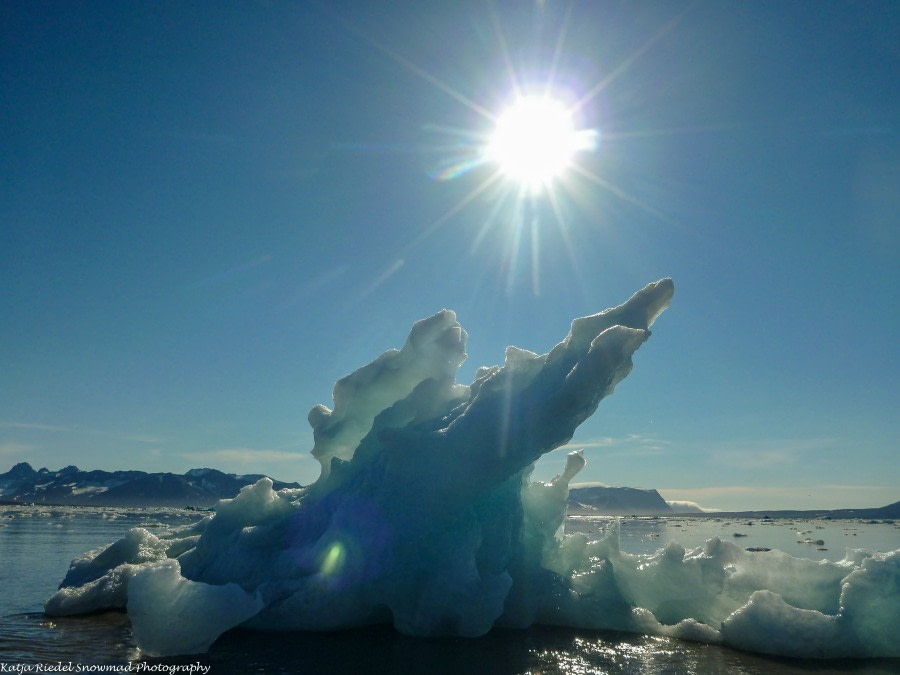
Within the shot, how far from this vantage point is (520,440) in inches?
417

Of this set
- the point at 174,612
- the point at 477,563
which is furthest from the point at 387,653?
the point at 174,612

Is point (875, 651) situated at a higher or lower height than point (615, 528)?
lower

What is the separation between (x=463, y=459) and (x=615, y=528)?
4.33 metres

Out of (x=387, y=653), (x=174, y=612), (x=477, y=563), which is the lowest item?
(x=387, y=653)

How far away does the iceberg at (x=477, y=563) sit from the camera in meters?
9.89

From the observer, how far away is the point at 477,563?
1158 cm

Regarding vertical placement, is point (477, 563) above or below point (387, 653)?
above

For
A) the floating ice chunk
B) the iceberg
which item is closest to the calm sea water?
the floating ice chunk

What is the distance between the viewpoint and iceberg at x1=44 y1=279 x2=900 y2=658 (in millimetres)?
9891

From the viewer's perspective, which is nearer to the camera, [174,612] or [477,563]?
[174,612]

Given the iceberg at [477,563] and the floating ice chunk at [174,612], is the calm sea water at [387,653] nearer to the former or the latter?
the floating ice chunk at [174,612]

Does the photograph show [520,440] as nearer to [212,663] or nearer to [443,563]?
[443,563]

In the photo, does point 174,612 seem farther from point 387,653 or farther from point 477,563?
point 477,563

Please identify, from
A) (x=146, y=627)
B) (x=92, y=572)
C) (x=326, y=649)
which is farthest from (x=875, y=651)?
(x=92, y=572)
